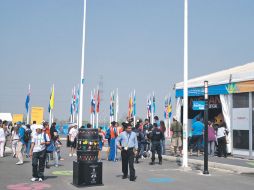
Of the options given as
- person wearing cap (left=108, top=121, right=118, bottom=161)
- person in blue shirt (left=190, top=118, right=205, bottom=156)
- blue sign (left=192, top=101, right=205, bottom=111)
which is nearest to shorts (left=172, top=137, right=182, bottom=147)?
person in blue shirt (left=190, top=118, right=205, bottom=156)

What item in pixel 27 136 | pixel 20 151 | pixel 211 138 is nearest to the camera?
pixel 20 151

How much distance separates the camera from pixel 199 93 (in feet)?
62.7

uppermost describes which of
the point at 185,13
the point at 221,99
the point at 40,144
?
the point at 185,13

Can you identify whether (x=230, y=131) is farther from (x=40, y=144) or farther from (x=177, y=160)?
(x=40, y=144)

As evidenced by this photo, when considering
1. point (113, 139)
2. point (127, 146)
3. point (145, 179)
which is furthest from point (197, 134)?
point (127, 146)

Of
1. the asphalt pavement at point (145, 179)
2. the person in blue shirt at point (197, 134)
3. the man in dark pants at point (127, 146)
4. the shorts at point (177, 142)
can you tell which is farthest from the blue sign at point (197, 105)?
the man in dark pants at point (127, 146)

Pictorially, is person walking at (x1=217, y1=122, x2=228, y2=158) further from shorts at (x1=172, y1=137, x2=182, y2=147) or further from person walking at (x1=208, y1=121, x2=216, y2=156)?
shorts at (x1=172, y1=137, x2=182, y2=147)

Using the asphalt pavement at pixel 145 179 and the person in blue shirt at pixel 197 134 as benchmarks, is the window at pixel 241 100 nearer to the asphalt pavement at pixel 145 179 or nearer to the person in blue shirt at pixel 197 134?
the person in blue shirt at pixel 197 134

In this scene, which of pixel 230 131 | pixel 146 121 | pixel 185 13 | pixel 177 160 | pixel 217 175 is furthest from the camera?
pixel 146 121

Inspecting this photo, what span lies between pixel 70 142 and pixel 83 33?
709cm

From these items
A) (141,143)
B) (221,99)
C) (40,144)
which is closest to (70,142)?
(141,143)

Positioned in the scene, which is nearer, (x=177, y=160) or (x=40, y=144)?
(x=40, y=144)

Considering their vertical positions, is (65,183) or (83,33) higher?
(83,33)

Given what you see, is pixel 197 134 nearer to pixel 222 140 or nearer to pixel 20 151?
pixel 222 140
